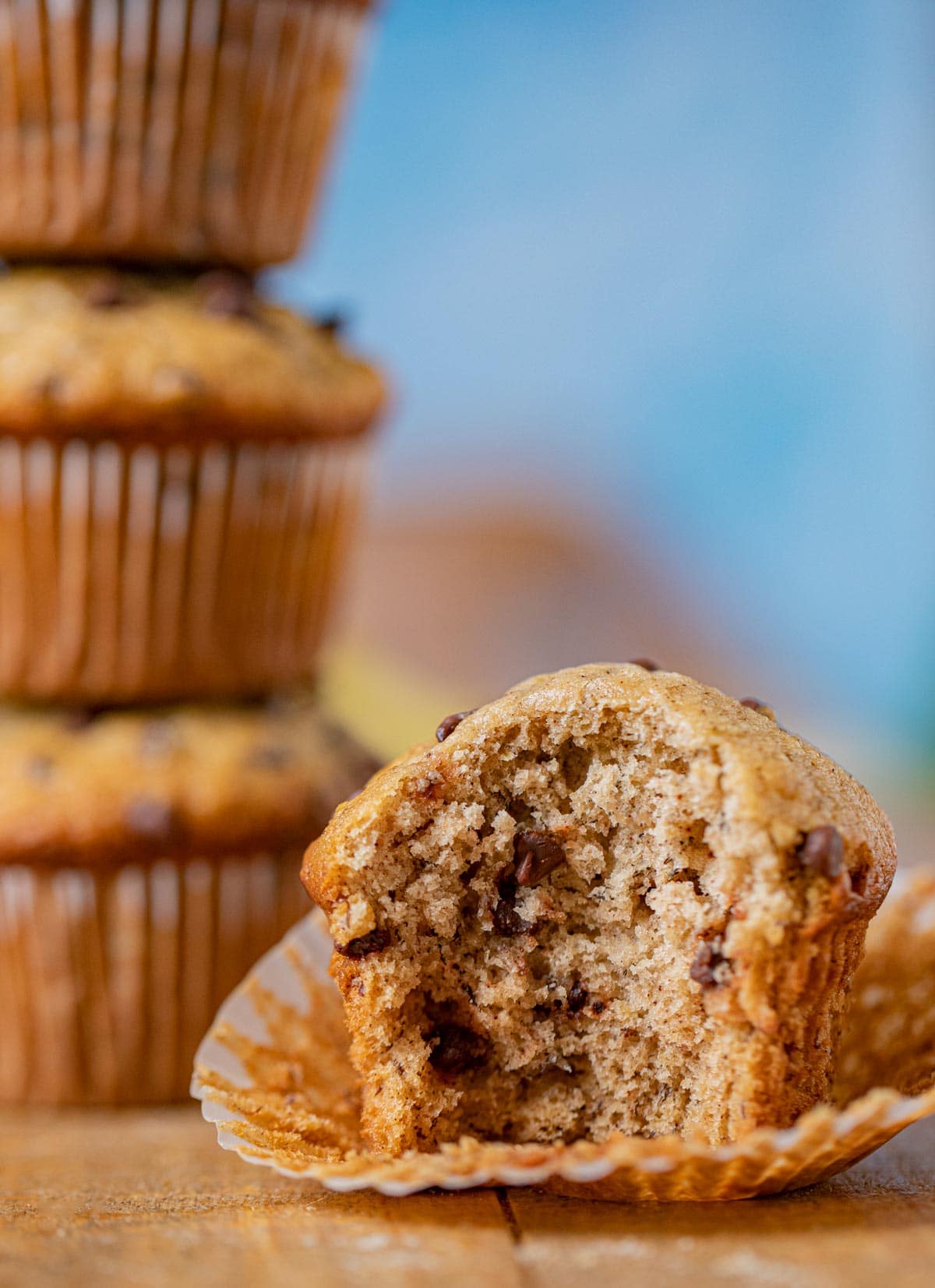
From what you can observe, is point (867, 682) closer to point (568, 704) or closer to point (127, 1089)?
point (127, 1089)

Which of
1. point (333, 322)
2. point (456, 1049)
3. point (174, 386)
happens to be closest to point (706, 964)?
point (456, 1049)

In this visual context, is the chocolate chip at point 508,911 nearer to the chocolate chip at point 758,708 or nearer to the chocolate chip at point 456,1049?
the chocolate chip at point 456,1049

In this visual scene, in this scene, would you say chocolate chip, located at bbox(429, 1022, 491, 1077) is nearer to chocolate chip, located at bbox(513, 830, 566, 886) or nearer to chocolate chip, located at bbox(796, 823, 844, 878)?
chocolate chip, located at bbox(513, 830, 566, 886)

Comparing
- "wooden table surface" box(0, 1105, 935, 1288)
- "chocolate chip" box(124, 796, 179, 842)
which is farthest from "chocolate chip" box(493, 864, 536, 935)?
"chocolate chip" box(124, 796, 179, 842)

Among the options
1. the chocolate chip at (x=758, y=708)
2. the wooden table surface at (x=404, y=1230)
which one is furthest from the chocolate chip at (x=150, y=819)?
the chocolate chip at (x=758, y=708)

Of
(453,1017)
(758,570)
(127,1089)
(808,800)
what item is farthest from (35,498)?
(758,570)
